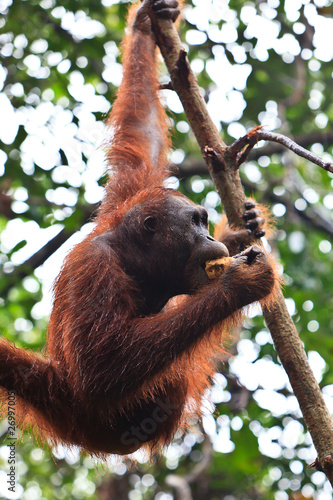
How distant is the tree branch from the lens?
7.85 feet

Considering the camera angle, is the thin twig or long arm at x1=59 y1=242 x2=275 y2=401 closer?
the thin twig

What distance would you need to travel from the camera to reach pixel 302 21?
495cm

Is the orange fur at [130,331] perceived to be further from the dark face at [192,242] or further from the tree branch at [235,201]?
the tree branch at [235,201]

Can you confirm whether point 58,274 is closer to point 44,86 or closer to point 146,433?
point 146,433

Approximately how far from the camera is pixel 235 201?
2.88 m

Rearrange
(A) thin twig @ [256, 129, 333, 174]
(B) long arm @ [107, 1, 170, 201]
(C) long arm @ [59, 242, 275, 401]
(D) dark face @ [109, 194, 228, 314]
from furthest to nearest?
1. (B) long arm @ [107, 1, 170, 201]
2. (D) dark face @ [109, 194, 228, 314]
3. (C) long arm @ [59, 242, 275, 401]
4. (A) thin twig @ [256, 129, 333, 174]

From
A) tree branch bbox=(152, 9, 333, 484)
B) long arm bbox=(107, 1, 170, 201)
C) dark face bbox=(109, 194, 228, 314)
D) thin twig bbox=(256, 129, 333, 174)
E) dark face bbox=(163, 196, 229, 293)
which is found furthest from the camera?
long arm bbox=(107, 1, 170, 201)

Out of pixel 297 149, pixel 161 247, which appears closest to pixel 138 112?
pixel 161 247

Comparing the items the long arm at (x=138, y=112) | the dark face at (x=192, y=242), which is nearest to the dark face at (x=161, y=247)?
the dark face at (x=192, y=242)

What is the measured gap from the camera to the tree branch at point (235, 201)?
2393mm

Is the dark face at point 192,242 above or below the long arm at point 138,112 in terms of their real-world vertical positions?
below

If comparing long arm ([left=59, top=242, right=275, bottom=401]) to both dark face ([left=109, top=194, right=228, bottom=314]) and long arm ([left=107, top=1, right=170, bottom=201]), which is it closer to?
dark face ([left=109, top=194, right=228, bottom=314])

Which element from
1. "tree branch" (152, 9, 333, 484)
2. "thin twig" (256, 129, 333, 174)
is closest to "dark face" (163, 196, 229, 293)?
"tree branch" (152, 9, 333, 484)

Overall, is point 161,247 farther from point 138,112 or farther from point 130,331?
point 138,112
